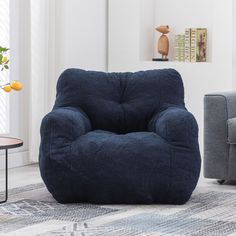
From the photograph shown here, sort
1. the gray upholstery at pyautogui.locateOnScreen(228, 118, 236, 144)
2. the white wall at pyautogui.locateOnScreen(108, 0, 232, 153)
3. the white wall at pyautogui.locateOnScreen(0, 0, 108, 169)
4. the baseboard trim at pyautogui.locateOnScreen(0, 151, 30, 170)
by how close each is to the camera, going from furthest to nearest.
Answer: the white wall at pyautogui.locateOnScreen(108, 0, 232, 153)
the white wall at pyautogui.locateOnScreen(0, 0, 108, 169)
the baseboard trim at pyautogui.locateOnScreen(0, 151, 30, 170)
the gray upholstery at pyautogui.locateOnScreen(228, 118, 236, 144)

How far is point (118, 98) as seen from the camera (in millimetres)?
4430

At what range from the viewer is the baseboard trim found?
17.5 ft

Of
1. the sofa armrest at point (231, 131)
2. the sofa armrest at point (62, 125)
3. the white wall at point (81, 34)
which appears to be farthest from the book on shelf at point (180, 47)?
the sofa armrest at point (62, 125)

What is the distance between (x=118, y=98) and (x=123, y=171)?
2.49 feet

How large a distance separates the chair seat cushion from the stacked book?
2.14m

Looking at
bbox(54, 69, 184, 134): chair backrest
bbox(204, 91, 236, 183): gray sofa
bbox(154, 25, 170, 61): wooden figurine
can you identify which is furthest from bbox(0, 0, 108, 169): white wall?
bbox(204, 91, 236, 183): gray sofa

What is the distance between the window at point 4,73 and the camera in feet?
17.5

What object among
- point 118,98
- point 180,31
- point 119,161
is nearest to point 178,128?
point 119,161

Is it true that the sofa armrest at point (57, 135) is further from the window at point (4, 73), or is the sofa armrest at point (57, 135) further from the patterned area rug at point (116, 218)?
the window at point (4, 73)

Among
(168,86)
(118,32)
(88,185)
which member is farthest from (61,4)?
(88,185)

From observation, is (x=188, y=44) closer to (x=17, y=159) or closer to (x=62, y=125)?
(x=17, y=159)

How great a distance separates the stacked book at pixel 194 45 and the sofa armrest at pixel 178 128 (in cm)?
193

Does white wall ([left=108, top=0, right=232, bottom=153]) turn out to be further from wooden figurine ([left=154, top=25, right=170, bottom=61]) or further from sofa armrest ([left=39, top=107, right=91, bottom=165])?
sofa armrest ([left=39, top=107, right=91, bottom=165])

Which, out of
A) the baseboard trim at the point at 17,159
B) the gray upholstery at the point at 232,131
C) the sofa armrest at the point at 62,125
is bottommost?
the baseboard trim at the point at 17,159
